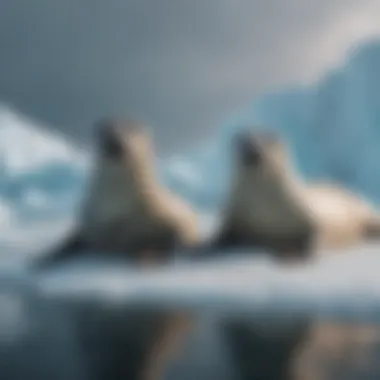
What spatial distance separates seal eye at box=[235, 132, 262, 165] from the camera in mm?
6218

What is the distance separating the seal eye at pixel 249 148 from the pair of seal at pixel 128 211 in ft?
1.69

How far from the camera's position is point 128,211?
6152mm

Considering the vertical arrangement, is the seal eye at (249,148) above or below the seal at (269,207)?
above

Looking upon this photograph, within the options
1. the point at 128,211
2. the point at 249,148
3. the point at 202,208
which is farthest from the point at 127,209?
the point at 202,208

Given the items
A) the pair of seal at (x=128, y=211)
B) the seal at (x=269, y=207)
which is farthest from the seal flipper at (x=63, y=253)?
the seal at (x=269, y=207)

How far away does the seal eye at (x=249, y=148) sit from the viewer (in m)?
6.22

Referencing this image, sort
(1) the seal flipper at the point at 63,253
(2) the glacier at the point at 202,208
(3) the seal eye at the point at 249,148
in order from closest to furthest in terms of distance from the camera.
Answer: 1. (2) the glacier at the point at 202,208
2. (1) the seal flipper at the point at 63,253
3. (3) the seal eye at the point at 249,148

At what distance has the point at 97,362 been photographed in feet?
11.5

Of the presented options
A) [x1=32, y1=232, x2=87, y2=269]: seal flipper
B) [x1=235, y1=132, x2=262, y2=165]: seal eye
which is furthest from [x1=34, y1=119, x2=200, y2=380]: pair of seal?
[x1=235, y1=132, x2=262, y2=165]: seal eye

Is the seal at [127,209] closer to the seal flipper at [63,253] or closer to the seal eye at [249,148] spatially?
the seal flipper at [63,253]

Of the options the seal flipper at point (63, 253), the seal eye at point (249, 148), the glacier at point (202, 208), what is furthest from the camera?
the seal eye at point (249, 148)

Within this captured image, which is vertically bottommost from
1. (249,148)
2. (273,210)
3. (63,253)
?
(63,253)

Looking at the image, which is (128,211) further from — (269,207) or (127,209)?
A: (269,207)

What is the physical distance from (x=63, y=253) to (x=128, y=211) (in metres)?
0.45
